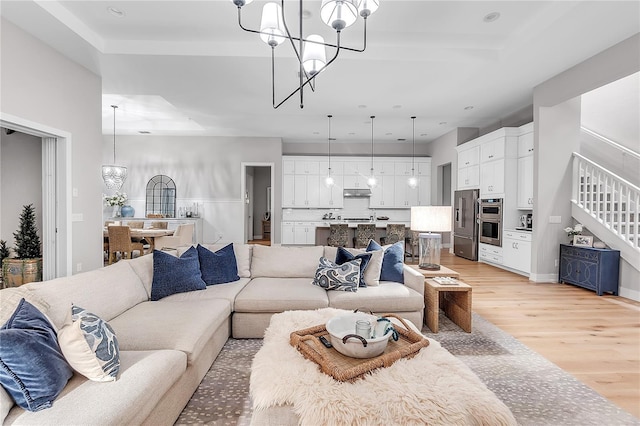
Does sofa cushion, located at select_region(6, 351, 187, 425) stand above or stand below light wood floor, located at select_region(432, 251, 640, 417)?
above

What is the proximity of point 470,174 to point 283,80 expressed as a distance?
4683mm

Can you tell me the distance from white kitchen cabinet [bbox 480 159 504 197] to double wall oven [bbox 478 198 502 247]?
15cm

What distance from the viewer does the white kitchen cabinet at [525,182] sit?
18.0 ft

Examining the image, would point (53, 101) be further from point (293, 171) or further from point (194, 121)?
point (293, 171)

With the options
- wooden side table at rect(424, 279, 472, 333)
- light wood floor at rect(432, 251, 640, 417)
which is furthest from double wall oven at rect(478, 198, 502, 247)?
wooden side table at rect(424, 279, 472, 333)

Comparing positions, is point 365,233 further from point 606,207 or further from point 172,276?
point 172,276

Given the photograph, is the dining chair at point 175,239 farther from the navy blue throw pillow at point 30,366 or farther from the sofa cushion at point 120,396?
the navy blue throw pillow at point 30,366

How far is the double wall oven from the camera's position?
5963 millimetres

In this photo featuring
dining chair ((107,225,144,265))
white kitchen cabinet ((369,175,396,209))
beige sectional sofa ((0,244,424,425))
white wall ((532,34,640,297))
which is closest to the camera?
beige sectional sofa ((0,244,424,425))

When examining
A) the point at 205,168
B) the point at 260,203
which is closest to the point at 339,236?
the point at 205,168

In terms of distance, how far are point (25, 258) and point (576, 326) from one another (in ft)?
21.5

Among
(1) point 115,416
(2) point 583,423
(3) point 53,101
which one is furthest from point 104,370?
(3) point 53,101

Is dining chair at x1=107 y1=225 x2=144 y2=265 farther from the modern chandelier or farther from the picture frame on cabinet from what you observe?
the picture frame on cabinet

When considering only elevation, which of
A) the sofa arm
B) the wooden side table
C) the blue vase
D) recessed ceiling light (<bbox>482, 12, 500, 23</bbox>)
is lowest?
the wooden side table
